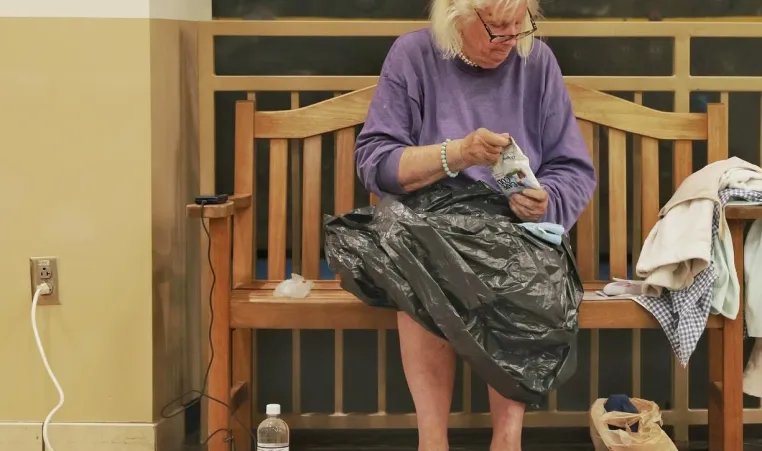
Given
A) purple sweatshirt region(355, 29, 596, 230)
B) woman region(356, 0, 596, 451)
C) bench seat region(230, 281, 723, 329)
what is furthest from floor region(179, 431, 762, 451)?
purple sweatshirt region(355, 29, 596, 230)

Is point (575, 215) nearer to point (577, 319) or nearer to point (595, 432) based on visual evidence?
point (577, 319)

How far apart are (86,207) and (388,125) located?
85 cm

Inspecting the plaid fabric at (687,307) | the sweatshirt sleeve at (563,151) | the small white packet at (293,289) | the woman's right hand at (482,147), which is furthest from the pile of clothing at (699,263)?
the small white packet at (293,289)

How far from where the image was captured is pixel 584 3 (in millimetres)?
2969

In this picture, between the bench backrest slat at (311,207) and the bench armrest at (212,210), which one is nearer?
the bench armrest at (212,210)

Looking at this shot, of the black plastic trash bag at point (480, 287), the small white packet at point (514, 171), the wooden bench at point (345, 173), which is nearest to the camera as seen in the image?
the black plastic trash bag at point (480, 287)

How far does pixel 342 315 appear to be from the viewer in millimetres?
2330

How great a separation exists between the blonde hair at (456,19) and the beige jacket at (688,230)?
1.78ft

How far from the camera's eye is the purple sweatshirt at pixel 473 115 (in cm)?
235

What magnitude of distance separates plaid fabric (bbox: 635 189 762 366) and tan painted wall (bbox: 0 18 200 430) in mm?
1305

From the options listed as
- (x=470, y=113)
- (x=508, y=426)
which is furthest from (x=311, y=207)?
(x=508, y=426)

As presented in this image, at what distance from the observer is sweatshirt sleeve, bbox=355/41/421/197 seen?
231 cm

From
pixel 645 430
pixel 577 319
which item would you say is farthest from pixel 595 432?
pixel 577 319

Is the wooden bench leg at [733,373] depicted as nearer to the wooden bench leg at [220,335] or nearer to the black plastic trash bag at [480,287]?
the black plastic trash bag at [480,287]
